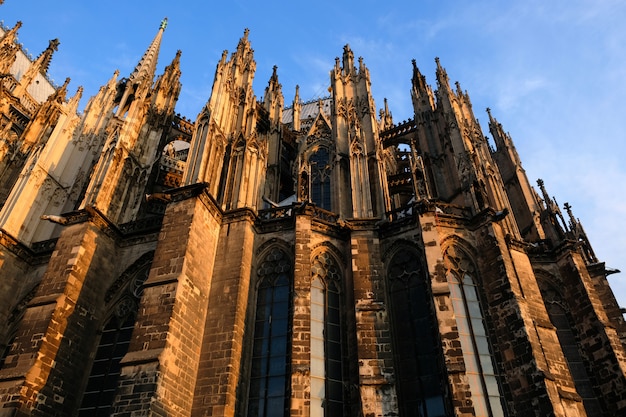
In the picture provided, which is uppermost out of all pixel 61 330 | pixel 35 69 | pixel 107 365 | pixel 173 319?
pixel 35 69

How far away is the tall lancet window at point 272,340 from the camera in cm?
1212

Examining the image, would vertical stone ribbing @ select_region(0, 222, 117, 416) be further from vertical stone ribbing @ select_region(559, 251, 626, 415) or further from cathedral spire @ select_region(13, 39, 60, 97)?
cathedral spire @ select_region(13, 39, 60, 97)

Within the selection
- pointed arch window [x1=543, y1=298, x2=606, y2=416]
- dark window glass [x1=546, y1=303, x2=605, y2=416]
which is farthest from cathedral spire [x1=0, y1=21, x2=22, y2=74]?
dark window glass [x1=546, y1=303, x2=605, y2=416]

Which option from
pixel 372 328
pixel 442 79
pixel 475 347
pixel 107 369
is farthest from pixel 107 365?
pixel 442 79

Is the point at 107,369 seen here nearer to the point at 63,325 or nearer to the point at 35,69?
the point at 63,325

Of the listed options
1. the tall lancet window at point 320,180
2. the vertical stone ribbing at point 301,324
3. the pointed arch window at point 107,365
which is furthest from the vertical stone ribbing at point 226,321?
the tall lancet window at point 320,180

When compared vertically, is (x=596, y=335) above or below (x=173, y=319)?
above

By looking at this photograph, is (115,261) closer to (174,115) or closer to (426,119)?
A: (174,115)

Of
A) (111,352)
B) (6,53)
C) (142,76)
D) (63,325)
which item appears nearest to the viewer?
(63,325)

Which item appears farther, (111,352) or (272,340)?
(111,352)

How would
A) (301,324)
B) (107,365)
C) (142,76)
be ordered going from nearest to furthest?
(301,324)
(107,365)
(142,76)

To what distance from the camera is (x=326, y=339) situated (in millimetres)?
13344

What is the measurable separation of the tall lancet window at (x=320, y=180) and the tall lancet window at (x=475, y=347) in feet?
25.8

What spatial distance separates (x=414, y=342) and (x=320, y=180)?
33.8ft
